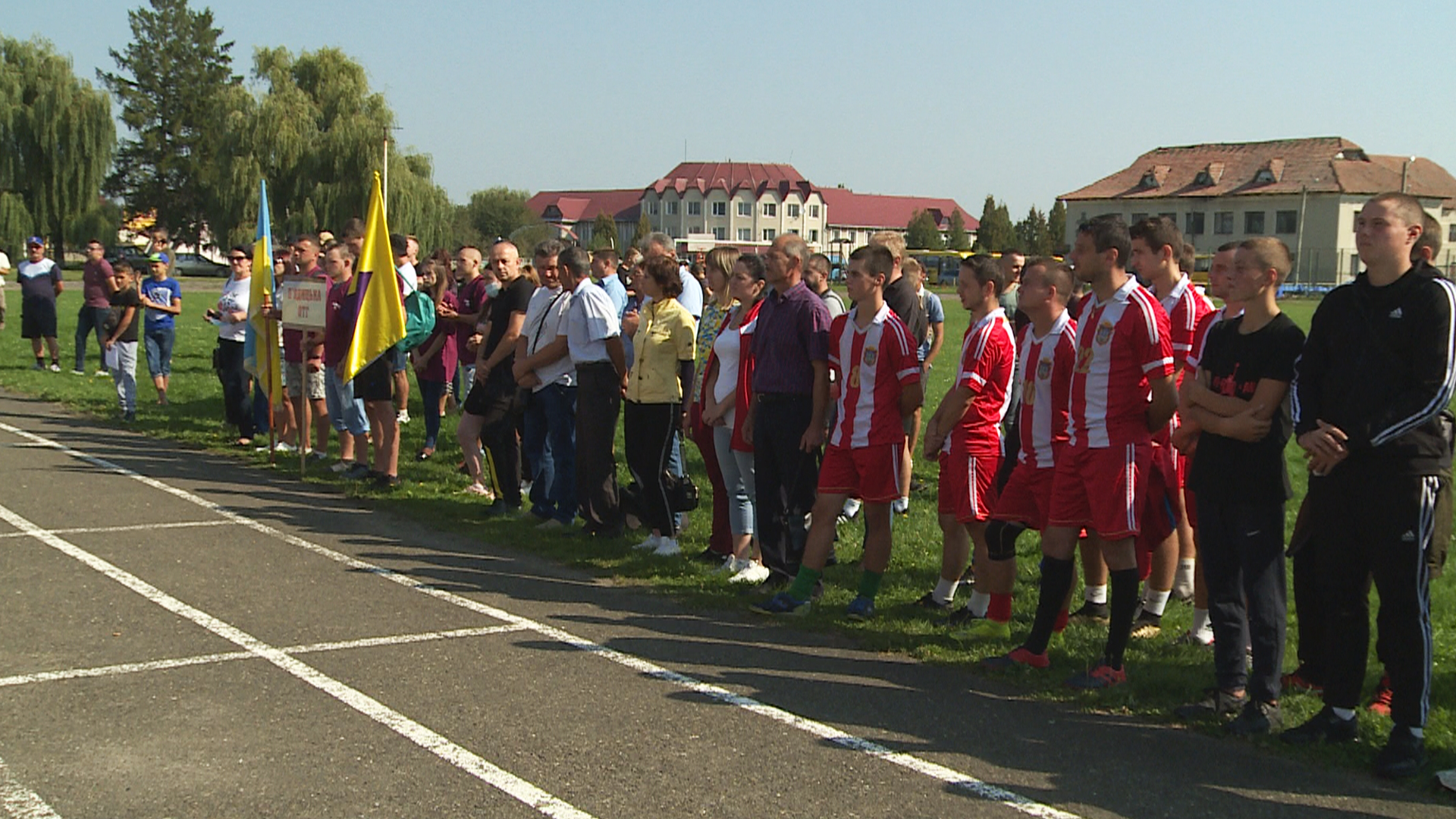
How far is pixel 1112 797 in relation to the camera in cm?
482

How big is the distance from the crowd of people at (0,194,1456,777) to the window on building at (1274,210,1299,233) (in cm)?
8226

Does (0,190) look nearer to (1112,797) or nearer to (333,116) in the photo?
(333,116)

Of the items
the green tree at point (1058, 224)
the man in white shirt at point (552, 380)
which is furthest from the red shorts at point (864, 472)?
the green tree at point (1058, 224)

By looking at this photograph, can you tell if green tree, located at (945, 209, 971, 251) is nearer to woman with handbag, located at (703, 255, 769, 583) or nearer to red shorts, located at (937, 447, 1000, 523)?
woman with handbag, located at (703, 255, 769, 583)

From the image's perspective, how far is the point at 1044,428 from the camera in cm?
662

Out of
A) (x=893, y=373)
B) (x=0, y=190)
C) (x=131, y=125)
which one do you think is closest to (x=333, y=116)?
(x=0, y=190)

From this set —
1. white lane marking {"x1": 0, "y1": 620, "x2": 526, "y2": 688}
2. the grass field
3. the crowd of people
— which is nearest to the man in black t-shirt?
the crowd of people

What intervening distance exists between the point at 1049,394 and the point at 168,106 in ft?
296

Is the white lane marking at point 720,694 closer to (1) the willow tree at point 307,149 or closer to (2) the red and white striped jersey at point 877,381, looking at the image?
(2) the red and white striped jersey at point 877,381

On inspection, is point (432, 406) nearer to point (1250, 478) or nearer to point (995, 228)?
point (1250, 478)

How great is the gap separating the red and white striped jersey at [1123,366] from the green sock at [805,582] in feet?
6.10

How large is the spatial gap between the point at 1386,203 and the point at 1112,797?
245 cm

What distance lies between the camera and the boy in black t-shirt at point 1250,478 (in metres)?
5.52

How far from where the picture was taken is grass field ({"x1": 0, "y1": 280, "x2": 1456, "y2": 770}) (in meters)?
5.94
